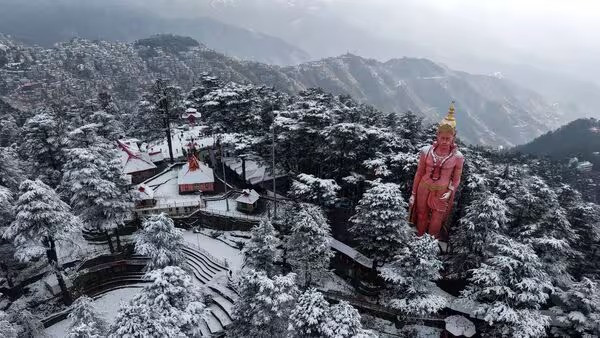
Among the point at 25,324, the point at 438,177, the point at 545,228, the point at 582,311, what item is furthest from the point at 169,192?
the point at 582,311

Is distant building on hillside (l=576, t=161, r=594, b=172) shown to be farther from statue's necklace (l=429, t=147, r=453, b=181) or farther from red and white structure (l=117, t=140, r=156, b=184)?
red and white structure (l=117, t=140, r=156, b=184)

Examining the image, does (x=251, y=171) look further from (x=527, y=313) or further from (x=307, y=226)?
Answer: (x=527, y=313)

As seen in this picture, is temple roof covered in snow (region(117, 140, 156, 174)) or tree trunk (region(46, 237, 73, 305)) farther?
temple roof covered in snow (region(117, 140, 156, 174))

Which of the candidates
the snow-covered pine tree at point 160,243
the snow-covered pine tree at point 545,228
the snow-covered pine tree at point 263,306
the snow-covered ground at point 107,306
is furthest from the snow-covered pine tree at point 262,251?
the snow-covered pine tree at point 545,228

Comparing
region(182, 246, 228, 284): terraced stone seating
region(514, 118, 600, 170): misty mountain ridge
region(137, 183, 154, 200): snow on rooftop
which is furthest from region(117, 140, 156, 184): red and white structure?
region(514, 118, 600, 170): misty mountain ridge

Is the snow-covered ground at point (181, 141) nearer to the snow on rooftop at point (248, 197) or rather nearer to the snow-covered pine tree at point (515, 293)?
the snow on rooftop at point (248, 197)

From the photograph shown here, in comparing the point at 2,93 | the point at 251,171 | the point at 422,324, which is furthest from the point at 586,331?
the point at 2,93

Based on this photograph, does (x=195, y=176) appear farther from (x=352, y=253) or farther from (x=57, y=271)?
(x=352, y=253)
